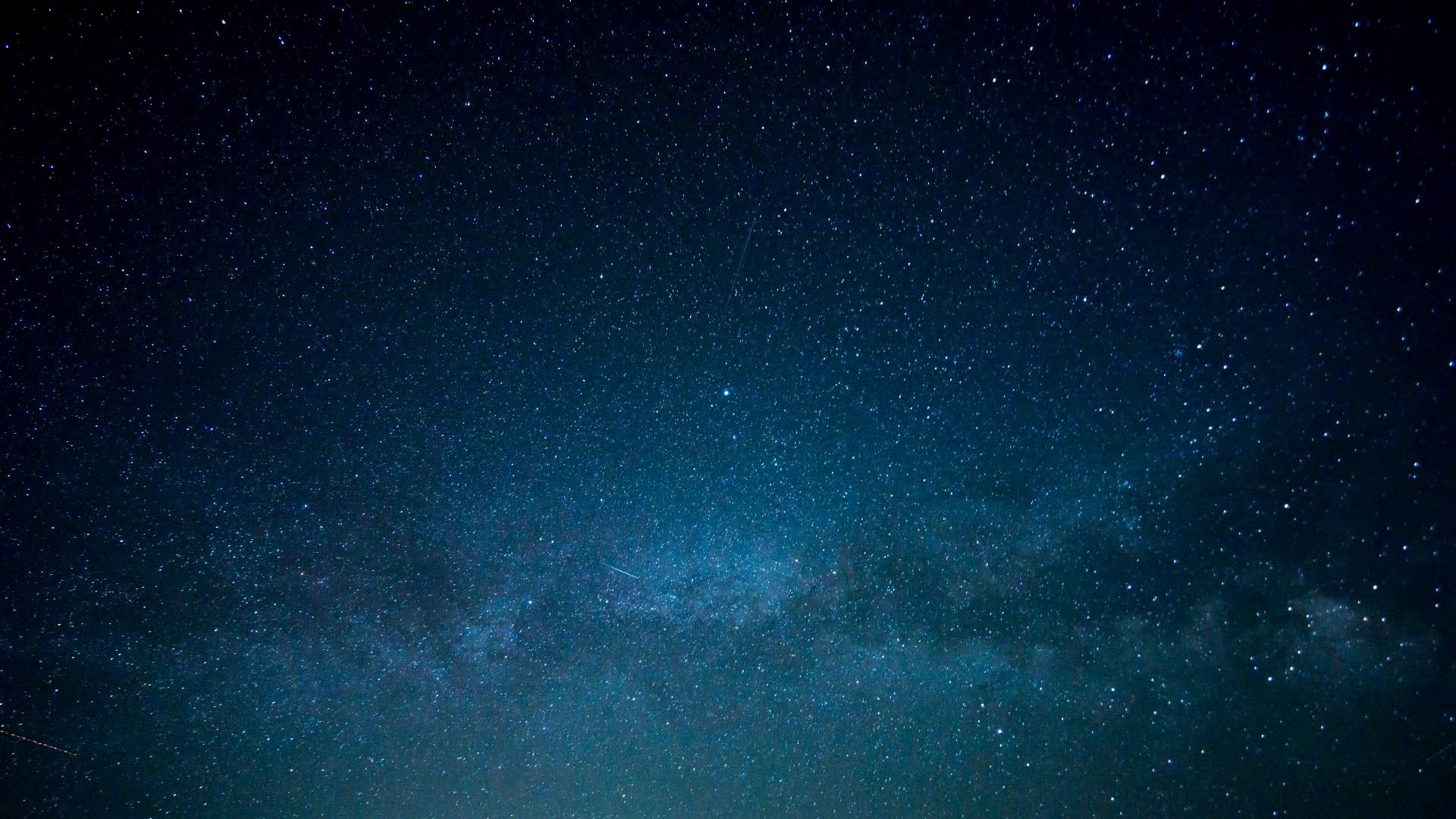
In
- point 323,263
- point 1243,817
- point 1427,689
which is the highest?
point 323,263

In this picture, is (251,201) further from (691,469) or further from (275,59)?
(691,469)

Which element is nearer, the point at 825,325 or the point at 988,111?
the point at 988,111

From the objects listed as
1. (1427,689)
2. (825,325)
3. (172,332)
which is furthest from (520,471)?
(1427,689)

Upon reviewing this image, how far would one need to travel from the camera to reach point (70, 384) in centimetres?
252

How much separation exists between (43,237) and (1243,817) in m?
9.99

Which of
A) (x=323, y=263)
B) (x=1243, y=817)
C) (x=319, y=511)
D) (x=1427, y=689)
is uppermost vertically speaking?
(x=323, y=263)

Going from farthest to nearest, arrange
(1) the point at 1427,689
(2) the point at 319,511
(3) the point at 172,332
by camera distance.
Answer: (1) the point at 1427,689 < (2) the point at 319,511 < (3) the point at 172,332

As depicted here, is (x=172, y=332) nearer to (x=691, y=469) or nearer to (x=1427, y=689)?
(x=691, y=469)

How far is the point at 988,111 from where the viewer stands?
1.74 m

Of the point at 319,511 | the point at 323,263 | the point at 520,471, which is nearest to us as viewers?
the point at 323,263

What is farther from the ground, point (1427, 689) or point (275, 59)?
point (275, 59)

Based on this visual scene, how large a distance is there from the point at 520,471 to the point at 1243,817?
26.2 ft

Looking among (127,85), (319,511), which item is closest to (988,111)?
(127,85)

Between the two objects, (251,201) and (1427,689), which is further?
(1427,689)
